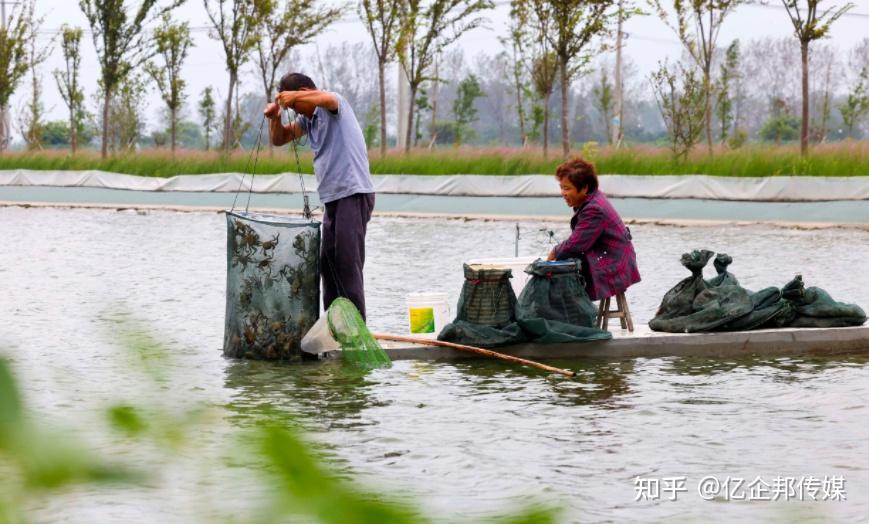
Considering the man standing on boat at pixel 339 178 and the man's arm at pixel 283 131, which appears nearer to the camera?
the man standing on boat at pixel 339 178

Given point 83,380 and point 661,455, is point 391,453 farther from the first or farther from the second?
point 83,380

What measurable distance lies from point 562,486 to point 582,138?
100389mm

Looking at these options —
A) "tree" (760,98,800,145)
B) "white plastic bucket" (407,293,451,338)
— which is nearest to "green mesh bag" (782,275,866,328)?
"white plastic bucket" (407,293,451,338)

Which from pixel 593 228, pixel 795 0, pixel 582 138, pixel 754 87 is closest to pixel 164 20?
pixel 795 0

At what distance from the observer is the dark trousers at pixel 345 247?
815 centimetres

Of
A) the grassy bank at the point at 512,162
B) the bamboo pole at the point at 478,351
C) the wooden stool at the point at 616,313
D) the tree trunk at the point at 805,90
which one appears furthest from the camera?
the tree trunk at the point at 805,90

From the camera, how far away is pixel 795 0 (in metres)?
25.7

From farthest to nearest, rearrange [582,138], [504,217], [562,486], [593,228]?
[582,138]
[504,217]
[593,228]
[562,486]

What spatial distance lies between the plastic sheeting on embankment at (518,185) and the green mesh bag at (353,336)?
1467 centimetres

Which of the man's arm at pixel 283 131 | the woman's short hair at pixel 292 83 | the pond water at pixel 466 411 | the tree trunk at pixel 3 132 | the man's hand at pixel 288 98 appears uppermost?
the tree trunk at pixel 3 132

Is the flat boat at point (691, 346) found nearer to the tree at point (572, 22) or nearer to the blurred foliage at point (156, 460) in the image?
the blurred foliage at point (156, 460)

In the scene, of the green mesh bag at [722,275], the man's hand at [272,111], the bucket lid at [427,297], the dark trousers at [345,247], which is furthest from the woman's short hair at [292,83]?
the green mesh bag at [722,275]

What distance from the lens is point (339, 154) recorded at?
816cm

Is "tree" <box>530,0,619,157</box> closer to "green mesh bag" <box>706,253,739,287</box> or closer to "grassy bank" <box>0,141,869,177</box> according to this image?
"grassy bank" <box>0,141,869,177</box>
